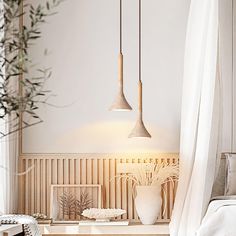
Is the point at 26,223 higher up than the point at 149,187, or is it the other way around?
the point at 149,187

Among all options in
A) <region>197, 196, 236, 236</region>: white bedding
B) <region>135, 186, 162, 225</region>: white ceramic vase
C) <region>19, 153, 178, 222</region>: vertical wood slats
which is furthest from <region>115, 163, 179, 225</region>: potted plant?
<region>197, 196, 236, 236</region>: white bedding

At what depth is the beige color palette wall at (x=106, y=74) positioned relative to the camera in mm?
6047

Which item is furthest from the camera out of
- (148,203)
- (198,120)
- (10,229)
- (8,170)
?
(148,203)

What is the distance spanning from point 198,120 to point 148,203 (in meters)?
0.91

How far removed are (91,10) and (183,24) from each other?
2.81ft

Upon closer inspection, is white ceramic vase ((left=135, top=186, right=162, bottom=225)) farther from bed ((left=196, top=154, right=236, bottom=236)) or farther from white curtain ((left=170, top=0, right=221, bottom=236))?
bed ((left=196, top=154, right=236, bottom=236))

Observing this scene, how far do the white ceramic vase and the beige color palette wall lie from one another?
1.33 ft

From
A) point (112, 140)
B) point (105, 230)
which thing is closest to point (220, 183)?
point (112, 140)

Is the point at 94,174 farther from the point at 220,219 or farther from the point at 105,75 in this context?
the point at 220,219

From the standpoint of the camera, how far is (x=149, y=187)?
19.1 ft

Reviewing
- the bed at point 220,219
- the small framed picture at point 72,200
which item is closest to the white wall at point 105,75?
the small framed picture at point 72,200

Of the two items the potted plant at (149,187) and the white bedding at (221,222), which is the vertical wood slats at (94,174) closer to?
the potted plant at (149,187)

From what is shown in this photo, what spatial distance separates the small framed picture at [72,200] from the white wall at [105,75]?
36 centimetres

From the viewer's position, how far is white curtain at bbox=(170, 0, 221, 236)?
17.2ft
